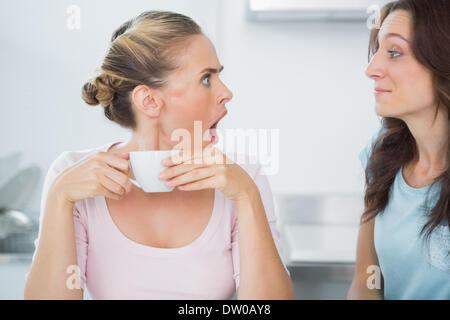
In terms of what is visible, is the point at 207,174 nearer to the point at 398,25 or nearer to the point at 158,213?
the point at 158,213

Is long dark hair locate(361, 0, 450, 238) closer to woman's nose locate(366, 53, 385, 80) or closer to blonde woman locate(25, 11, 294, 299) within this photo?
woman's nose locate(366, 53, 385, 80)

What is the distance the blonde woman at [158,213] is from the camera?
25.4 inches

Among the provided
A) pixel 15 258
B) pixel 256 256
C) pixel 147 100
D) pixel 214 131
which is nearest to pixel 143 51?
pixel 147 100

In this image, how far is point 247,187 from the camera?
25.3 inches

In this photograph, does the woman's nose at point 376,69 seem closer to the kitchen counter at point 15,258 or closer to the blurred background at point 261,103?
the blurred background at point 261,103

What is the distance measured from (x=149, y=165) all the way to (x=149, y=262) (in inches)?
8.4

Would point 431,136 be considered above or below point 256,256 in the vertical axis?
above

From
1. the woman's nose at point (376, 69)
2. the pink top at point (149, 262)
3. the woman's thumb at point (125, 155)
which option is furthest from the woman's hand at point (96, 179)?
the woman's nose at point (376, 69)

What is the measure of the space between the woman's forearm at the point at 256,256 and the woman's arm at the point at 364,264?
179 mm

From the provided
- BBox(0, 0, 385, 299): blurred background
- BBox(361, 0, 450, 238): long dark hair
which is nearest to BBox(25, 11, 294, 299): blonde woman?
BBox(0, 0, 385, 299): blurred background

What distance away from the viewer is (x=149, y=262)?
2.27ft

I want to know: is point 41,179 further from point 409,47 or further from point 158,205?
point 409,47

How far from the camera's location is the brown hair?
71 centimetres

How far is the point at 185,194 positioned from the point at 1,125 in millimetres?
427
